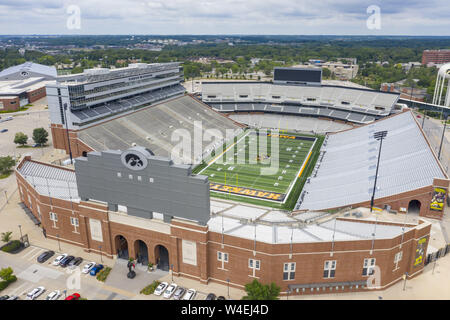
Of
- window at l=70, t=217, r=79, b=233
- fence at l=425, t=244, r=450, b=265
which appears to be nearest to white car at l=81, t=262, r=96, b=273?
window at l=70, t=217, r=79, b=233

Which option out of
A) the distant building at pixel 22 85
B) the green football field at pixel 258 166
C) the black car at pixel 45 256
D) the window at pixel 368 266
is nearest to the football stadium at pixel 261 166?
the green football field at pixel 258 166

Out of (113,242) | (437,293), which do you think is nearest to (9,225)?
(113,242)

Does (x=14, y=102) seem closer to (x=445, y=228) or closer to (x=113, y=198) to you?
(x=113, y=198)

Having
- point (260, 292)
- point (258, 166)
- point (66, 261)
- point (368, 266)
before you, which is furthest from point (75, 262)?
point (258, 166)

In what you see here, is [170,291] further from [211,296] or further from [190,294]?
[211,296]

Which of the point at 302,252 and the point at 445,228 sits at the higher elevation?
the point at 302,252

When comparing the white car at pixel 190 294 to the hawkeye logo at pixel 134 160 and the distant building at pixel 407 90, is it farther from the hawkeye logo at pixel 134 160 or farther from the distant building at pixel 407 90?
the distant building at pixel 407 90
